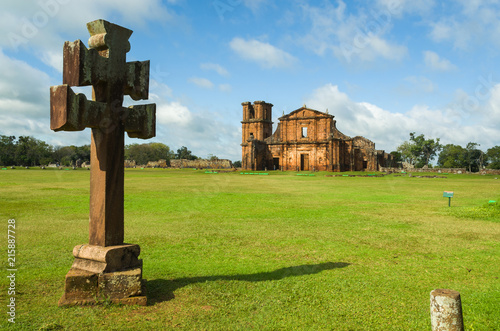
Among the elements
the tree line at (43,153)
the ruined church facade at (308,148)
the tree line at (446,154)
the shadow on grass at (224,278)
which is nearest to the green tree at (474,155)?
the tree line at (446,154)

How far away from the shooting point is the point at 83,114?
11.8 ft

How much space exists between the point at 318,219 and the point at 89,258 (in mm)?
6552

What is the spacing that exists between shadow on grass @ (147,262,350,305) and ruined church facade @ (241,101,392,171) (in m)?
45.9

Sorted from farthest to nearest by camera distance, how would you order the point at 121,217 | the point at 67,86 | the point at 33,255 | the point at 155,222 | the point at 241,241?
the point at 155,222, the point at 241,241, the point at 33,255, the point at 121,217, the point at 67,86

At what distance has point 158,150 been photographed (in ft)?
358

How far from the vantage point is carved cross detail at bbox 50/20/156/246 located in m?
3.67

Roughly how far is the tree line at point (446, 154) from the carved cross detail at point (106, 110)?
74836 mm

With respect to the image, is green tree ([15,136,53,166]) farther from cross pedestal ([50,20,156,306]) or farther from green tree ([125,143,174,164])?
cross pedestal ([50,20,156,306])

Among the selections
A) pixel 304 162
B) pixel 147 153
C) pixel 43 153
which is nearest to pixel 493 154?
pixel 304 162

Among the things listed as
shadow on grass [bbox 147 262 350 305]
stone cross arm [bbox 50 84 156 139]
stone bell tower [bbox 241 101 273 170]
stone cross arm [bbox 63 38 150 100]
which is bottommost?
shadow on grass [bbox 147 262 350 305]

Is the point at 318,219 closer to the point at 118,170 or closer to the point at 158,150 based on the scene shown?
the point at 118,170

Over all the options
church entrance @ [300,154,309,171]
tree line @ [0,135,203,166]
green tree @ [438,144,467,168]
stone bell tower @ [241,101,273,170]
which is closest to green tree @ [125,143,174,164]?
tree line @ [0,135,203,166]

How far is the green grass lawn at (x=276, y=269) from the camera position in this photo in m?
3.51

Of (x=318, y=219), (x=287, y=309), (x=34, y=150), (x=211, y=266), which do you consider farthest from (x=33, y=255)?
(x=34, y=150)
